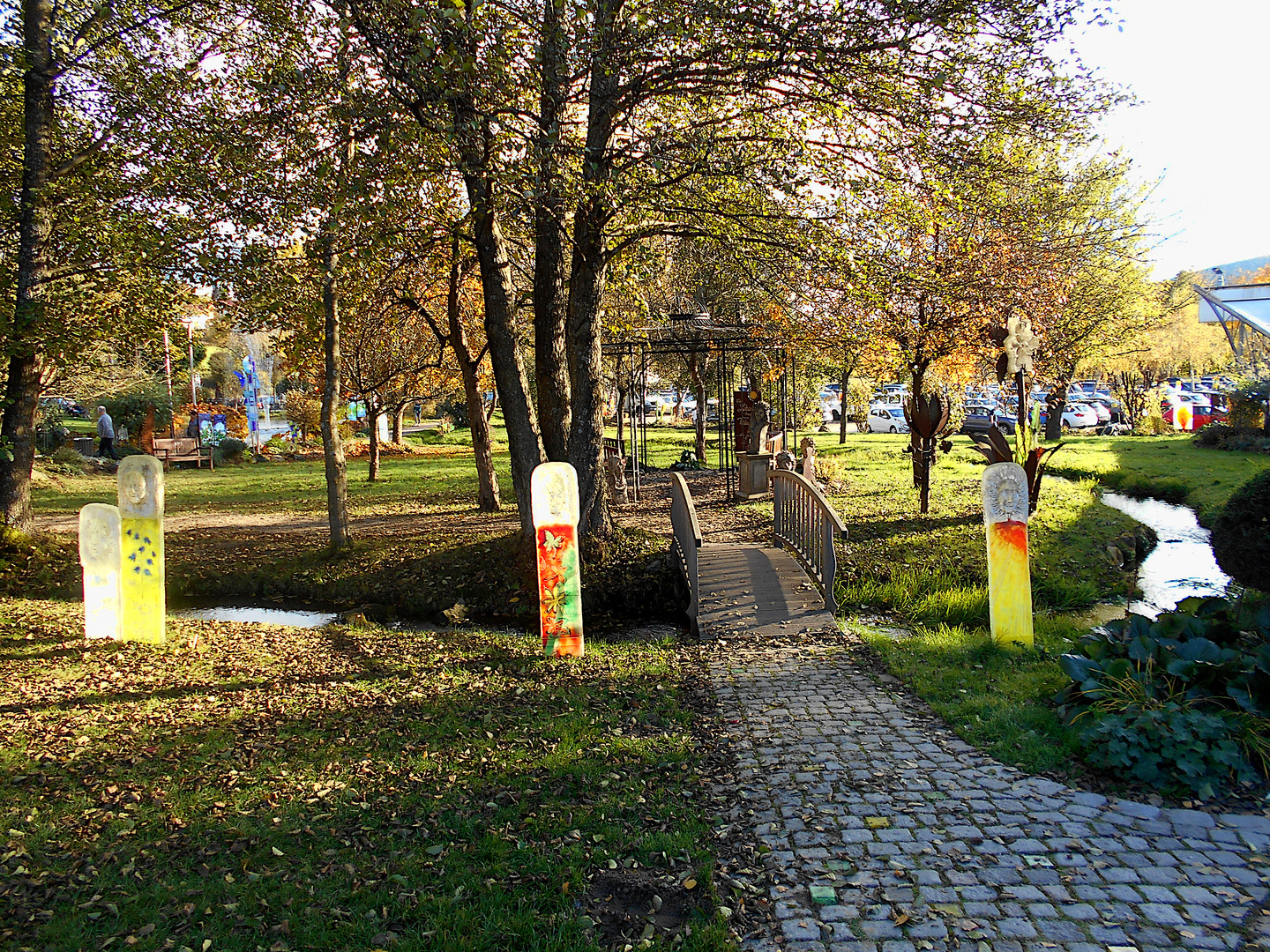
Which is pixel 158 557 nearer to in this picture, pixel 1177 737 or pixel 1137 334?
pixel 1177 737

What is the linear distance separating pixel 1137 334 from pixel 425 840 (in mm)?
25811

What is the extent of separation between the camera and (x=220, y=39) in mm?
10617

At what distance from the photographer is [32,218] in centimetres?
1065

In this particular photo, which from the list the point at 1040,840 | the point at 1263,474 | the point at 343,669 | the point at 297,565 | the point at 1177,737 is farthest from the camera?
the point at 297,565

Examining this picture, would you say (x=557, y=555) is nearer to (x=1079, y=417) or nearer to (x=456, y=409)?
(x=1079, y=417)

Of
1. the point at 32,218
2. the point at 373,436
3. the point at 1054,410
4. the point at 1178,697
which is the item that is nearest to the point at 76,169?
the point at 32,218

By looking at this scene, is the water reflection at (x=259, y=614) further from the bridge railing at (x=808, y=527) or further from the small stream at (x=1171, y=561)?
the small stream at (x=1171, y=561)

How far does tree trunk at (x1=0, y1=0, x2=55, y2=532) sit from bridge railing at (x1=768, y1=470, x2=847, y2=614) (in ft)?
29.9

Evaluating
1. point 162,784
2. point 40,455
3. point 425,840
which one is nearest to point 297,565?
point 162,784

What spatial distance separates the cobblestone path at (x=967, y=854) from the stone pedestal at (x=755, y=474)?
1112 centimetres

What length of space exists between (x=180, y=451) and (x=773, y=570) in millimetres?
22875

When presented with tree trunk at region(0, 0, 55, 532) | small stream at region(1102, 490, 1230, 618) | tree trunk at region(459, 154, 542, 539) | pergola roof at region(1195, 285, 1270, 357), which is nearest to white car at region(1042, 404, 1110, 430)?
pergola roof at region(1195, 285, 1270, 357)

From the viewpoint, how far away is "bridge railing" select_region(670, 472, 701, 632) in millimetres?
8797

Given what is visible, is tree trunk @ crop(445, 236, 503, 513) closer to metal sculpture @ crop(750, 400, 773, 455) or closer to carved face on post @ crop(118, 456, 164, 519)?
metal sculpture @ crop(750, 400, 773, 455)
